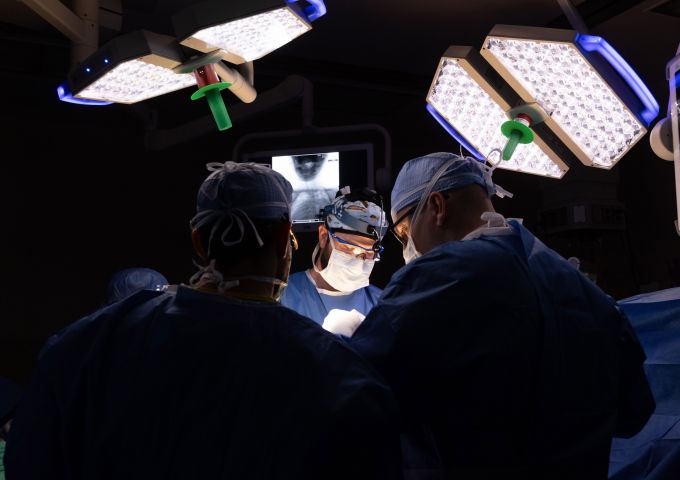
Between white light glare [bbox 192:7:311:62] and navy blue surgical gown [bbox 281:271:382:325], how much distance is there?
125cm

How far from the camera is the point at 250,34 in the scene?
5.37 feet

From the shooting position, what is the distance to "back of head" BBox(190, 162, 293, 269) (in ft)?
3.84

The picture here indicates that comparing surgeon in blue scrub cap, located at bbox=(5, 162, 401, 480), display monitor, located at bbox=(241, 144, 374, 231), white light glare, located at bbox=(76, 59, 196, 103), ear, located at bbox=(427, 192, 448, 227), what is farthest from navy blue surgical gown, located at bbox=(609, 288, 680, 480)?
display monitor, located at bbox=(241, 144, 374, 231)

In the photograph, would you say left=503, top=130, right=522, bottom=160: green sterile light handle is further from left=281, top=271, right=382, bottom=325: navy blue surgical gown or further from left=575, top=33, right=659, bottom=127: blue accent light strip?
left=281, top=271, right=382, bottom=325: navy blue surgical gown

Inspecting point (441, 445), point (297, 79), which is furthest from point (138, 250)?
point (441, 445)

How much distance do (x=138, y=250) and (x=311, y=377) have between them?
3.53 metres

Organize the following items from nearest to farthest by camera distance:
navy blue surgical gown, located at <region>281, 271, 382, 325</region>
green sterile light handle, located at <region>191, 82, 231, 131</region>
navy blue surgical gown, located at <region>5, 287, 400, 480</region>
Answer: navy blue surgical gown, located at <region>5, 287, 400, 480</region>, green sterile light handle, located at <region>191, 82, 231, 131</region>, navy blue surgical gown, located at <region>281, 271, 382, 325</region>

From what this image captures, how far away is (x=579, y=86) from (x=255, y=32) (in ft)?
2.51

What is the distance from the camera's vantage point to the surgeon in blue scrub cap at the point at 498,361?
119 centimetres

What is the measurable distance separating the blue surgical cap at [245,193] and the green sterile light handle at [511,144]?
0.58 metres

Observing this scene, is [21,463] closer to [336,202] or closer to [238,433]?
[238,433]

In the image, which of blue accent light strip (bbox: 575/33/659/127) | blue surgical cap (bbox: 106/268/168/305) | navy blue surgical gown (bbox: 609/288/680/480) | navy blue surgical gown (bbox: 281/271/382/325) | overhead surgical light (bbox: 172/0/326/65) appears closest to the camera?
blue accent light strip (bbox: 575/33/659/127)

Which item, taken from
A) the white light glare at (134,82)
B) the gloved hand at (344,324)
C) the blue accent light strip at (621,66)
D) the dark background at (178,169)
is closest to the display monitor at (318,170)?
the dark background at (178,169)

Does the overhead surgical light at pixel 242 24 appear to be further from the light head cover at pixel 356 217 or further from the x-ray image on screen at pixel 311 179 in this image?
the x-ray image on screen at pixel 311 179
